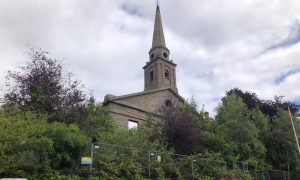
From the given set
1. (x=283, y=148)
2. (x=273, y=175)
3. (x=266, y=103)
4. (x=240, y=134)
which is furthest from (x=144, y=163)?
(x=266, y=103)

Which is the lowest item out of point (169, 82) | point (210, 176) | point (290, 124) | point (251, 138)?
point (210, 176)

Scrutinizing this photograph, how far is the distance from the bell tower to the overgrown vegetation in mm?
13681

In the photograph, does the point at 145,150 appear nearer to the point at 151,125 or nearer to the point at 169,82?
the point at 151,125

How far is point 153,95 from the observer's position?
113 ft

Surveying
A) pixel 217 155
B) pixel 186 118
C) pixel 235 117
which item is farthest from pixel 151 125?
pixel 235 117

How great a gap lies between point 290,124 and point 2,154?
25396 millimetres

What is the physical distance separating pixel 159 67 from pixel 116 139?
25.1m

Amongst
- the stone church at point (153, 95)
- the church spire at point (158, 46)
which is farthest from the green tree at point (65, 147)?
the church spire at point (158, 46)

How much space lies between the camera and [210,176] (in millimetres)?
18375

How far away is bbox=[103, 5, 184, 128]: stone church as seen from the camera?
99.7ft

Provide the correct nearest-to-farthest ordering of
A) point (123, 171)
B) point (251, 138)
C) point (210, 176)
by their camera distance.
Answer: point (123, 171) < point (210, 176) < point (251, 138)

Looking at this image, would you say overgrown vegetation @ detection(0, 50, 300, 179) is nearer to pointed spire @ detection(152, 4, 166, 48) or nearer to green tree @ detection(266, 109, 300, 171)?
green tree @ detection(266, 109, 300, 171)

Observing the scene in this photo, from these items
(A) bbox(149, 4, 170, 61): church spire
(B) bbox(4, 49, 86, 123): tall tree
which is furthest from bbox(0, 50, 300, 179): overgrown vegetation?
(A) bbox(149, 4, 170, 61): church spire

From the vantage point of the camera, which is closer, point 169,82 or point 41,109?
point 41,109
